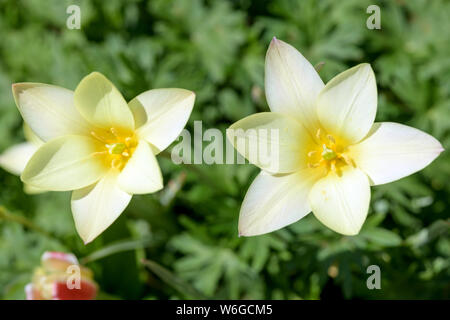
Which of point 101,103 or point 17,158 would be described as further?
point 17,158

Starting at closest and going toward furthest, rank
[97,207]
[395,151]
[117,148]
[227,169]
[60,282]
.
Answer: [395,151]
[97,207]
[117,148]
[60,282]
[227,169]

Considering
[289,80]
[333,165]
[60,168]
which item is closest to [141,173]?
[60,168]

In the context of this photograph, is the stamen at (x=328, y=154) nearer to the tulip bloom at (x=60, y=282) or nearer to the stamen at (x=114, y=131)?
the stamen at (x=114, y=131)

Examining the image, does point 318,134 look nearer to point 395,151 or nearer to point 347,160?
point 347,160

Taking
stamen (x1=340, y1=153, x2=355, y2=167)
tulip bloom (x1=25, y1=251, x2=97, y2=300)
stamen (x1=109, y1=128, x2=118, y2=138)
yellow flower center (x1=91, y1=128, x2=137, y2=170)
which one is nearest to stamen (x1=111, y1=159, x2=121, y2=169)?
yellow flower center (x1=91, y1=128, x2=137, y2=170)

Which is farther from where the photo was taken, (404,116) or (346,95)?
(404,116)

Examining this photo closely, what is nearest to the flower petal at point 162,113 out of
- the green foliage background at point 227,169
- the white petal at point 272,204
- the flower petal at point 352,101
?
the white petal at point 272,204
